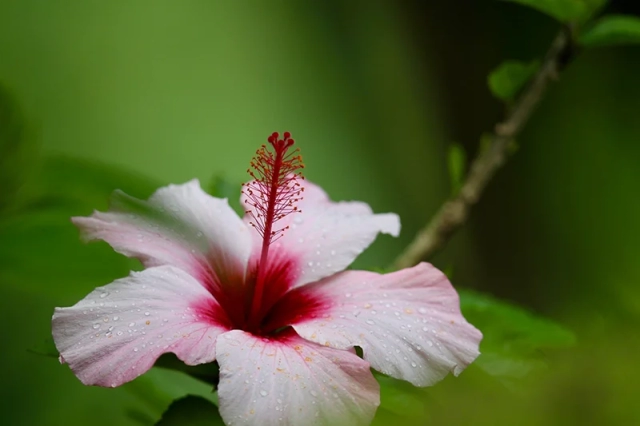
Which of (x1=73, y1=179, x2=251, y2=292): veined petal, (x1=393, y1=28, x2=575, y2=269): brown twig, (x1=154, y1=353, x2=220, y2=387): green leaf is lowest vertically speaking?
(x1=154, y1=353, x2=220, y2=387): green leaf

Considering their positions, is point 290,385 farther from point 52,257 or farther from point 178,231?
point 52,257

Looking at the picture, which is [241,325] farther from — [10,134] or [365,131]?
[365,131]

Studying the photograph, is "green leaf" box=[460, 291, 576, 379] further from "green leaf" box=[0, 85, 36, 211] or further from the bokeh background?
"green leaf" box=[0, 85, 36, 211]

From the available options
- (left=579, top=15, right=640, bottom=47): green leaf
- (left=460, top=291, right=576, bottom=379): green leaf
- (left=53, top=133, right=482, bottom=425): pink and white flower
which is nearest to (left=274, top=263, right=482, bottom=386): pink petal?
(left=53, top=133, right=482, bottom=425): pink and white flower

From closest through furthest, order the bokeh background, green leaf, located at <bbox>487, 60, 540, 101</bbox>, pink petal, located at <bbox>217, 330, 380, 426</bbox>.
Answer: pink petal, located at <bbox>217, 330, 380, 426</bbox>
the bokeh background
green leaf, located at <bbox>487, 60, 540, 101</bbox>

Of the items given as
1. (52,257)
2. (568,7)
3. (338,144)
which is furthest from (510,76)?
(338,144)

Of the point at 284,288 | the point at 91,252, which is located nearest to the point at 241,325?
the point at 284,288

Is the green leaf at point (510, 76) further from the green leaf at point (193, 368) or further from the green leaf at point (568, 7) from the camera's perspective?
the green leaf at point (193, 368)
